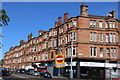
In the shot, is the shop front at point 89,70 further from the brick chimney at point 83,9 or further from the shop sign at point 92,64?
the brick chimney at point 83,9

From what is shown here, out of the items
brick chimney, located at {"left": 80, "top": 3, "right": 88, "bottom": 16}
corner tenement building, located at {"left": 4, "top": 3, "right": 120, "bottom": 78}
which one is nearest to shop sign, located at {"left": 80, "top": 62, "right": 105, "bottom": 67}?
corner tenement building, located at {"left": 4, "top": 3, "right": 120, "bottom": 78}

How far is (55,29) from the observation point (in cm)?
5791

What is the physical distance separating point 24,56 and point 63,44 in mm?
41946

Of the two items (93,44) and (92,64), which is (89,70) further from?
(93,44)

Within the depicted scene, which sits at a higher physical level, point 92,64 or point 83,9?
point 83,9

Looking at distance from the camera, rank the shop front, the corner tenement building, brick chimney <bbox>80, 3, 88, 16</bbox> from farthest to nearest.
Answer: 1. brick chimney <bbox>80, 3, 88, 16</bbox>
2. the corner tenement building
3. the shop front

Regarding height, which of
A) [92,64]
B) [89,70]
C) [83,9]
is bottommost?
[89,70]

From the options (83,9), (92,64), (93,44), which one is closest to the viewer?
(92,64)

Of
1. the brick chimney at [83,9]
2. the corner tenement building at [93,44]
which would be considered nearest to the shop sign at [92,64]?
the corner tenement building at [93,44]

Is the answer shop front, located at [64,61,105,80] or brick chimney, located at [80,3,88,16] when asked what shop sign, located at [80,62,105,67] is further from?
brick chimney, located at [80,3,88,16]

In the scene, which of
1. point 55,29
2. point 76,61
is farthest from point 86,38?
point 55,29

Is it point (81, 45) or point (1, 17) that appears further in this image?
point (81, 45)

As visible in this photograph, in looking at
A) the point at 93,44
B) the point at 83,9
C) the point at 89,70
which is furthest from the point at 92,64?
the point at 83,9

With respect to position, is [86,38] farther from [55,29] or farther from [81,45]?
[55,29]
